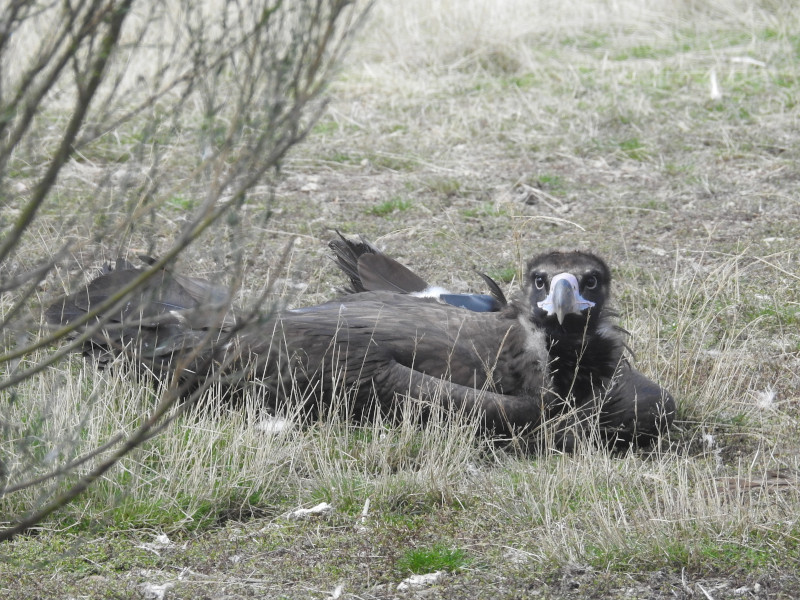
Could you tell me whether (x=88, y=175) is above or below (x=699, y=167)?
below

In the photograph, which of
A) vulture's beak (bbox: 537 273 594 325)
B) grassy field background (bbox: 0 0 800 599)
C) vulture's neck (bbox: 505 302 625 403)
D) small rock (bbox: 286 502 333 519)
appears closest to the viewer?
grassy field background (bbox: 0 0 800 599)

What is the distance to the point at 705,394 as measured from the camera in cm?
568

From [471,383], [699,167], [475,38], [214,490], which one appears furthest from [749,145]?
[214,490]

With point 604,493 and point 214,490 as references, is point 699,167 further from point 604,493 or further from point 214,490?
point 214,490

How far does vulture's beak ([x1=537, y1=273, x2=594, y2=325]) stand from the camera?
17.3ft

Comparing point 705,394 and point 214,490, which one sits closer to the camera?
point 214,490

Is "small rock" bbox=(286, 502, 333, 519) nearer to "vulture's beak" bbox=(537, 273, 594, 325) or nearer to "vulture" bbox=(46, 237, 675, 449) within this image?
"vulture" bbox=(46, 237, 675, 449)

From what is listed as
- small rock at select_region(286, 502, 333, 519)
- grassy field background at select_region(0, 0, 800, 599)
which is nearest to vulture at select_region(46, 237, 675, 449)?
grassy field background at select_region(0, 0, 800, 599)

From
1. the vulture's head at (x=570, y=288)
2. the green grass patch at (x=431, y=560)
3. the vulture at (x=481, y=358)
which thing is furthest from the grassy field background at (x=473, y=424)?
the vulture's head at (x=570, y=288)

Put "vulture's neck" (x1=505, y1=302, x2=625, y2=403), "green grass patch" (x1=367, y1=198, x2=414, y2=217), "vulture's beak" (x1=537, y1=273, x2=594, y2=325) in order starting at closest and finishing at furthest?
1. "vulture's beak" (x1=537, y1=273, x2=594, y2=325)
2. "vulture's neck" (x1=505, y1=302, x2=625, y2=403)
3. "green grass patch" (x1=367, y1=198, x2=414, y2=217)

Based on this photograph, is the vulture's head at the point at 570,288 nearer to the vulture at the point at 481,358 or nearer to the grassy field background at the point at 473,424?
the vulture at the point at 481,358

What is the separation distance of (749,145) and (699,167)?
2.12 ft

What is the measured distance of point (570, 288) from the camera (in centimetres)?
533

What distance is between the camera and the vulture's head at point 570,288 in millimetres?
5387
